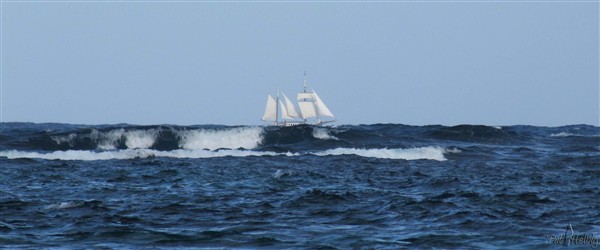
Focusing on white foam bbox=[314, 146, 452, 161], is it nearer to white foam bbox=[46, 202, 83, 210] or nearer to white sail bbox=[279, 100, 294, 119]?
white foam bbox=[46, 202, 83, 210]

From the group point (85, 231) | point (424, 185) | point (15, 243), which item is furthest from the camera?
point (424, 185)

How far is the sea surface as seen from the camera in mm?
15055

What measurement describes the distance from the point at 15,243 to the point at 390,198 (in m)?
9.35

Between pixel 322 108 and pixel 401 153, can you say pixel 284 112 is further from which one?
pixel 401 153

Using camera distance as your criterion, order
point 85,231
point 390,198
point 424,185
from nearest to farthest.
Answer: point 85,231 < point 390,198 < point 424,185

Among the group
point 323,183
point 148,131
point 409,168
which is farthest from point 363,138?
point 323,183

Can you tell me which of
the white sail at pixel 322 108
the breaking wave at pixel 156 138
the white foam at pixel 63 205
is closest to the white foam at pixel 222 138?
the breaking wave at pixel 156 138

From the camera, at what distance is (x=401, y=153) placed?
4469cm

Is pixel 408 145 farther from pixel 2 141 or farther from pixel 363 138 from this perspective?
pixel 2 141

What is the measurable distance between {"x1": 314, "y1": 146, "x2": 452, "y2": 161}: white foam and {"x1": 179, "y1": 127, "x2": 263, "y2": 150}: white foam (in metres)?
10.2

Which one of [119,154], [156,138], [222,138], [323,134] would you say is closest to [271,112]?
[222,138]

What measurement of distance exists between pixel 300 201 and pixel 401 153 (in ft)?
81.5

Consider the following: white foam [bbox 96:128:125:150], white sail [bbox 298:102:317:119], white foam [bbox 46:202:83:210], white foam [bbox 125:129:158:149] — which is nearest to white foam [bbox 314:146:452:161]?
white foam [bbox 125:129:158:149]

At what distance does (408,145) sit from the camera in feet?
162
